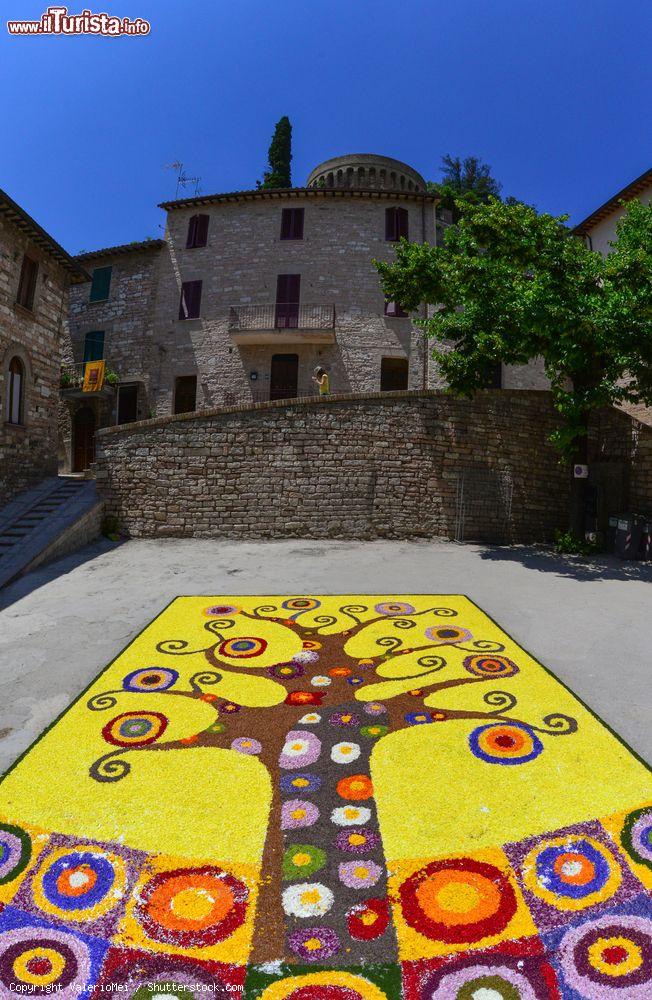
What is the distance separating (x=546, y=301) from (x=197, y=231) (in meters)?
15.7

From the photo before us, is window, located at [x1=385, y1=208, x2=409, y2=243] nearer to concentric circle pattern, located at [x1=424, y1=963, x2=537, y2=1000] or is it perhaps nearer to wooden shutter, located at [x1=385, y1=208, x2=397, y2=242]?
wooden shutter, located at [x1=385, y1=208, x2=397, y2=242]

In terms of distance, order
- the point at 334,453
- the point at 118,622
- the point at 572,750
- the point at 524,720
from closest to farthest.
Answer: the point at 572,750 → the point at 524,720 → the point at 118,622 → the point at 334,453

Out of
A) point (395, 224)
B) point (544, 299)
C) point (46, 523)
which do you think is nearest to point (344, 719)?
point (544, 299)

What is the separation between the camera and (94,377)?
20359mm

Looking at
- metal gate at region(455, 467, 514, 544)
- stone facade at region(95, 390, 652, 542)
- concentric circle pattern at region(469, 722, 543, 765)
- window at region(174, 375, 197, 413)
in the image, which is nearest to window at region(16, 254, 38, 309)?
stone facade at region(95, 390, 652, 542)

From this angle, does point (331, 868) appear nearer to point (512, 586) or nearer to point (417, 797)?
point (417, 797)

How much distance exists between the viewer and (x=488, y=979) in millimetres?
2070

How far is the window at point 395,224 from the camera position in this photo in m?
19.7

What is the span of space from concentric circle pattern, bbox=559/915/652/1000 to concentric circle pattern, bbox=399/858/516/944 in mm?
273

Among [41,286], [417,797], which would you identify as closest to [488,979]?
[417,797]

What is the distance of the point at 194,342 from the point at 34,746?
1821 cm

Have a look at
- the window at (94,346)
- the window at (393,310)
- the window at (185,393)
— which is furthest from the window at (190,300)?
the window at (393,310)

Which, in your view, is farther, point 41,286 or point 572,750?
point 41,286

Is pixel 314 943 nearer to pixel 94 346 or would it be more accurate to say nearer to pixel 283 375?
pixel 283 375
